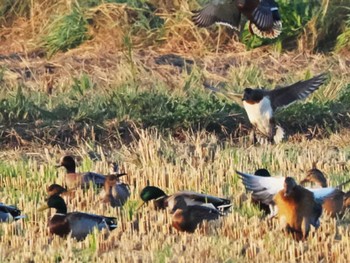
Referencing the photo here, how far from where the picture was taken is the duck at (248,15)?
12.4 metres

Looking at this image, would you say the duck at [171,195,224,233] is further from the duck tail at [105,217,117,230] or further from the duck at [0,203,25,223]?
the duck at [0,203,25,223]

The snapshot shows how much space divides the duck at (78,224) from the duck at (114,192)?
29.4 inches

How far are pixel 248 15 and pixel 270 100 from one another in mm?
1310

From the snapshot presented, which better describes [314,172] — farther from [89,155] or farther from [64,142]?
[64,142]

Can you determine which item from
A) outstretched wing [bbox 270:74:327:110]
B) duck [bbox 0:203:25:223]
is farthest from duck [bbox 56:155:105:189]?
outstretched wing [bbox 270:74:327:110]

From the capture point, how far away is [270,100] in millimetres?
11414

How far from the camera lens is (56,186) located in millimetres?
9227

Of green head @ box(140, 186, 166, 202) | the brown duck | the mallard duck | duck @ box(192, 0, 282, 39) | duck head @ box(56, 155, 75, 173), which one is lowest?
the brown duck

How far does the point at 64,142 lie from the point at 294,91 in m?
2.23

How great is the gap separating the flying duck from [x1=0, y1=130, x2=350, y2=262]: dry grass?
26 centimetres

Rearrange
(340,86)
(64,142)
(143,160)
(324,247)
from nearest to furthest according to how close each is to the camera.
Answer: (324,247) → (143,160) → (64,142) → (340,86)

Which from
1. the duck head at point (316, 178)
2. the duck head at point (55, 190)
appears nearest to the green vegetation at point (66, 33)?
the duck head at point (55, 190)

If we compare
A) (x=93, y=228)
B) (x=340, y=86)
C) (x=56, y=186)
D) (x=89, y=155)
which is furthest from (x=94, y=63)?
(x=93, y=228)

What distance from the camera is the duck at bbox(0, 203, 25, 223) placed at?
8508mm
